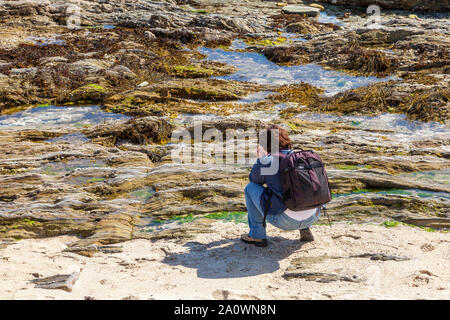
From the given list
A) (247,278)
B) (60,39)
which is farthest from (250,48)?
(247,278)

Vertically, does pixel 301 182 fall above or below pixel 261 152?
below

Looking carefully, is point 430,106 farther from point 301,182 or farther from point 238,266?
point 238,266

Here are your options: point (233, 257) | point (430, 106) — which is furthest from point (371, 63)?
point (233, 257)

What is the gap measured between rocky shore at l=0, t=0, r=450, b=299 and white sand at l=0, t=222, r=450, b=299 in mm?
42

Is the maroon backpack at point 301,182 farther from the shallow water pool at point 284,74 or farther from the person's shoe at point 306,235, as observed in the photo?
the shallow water pool at point 284,74

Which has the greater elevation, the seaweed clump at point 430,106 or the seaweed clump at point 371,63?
the seaweed clump at point 371,63

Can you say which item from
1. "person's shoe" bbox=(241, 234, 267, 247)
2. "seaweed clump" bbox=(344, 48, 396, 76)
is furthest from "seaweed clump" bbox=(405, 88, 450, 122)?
"person's shoe" bbox=(241, 234, 267, 247)

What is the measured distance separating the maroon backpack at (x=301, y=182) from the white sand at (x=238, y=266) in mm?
859

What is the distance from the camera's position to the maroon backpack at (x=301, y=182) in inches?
193

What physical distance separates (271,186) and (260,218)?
586mm

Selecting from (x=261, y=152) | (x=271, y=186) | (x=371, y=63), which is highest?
(x=371, y=63)

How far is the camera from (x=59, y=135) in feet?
36.8

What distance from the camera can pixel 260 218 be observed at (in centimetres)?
548

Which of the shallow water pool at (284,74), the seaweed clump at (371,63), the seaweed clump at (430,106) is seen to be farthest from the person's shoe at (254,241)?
the seaweed clump at (371,63)
